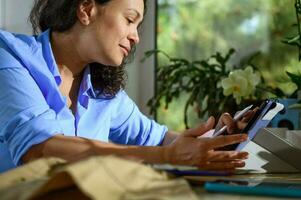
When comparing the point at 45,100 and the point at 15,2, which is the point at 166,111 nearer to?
the point at 15,2

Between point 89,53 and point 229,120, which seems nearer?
point 229,120

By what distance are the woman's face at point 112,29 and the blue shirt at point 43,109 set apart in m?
0.10

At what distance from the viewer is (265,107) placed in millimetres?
792

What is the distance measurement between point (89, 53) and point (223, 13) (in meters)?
0.94

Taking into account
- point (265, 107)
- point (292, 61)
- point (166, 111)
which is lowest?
point (166, 111)

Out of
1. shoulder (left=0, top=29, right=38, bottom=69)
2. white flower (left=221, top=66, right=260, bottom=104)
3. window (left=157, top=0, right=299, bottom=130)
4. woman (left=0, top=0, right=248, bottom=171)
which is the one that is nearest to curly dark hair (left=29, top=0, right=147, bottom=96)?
woman (left=0, top=0, right=248, bottom=171)

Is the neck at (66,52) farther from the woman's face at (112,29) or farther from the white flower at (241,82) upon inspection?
the white flower at (241,82)

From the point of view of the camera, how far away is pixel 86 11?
3.59 ft

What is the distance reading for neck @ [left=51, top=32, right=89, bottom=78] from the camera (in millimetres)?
1122

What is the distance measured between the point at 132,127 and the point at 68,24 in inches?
12.8

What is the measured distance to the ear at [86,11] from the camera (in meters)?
1.09

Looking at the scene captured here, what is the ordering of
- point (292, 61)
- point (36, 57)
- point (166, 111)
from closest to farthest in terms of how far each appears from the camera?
point (36, 57), point (292, 61), point (166, 111)

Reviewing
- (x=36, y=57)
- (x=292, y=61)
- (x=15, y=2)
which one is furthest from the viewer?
(x=292, y=61)

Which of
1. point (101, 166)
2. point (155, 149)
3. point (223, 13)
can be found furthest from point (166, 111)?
point (101, 166)
